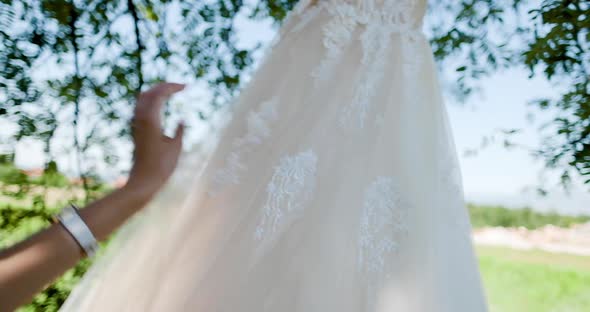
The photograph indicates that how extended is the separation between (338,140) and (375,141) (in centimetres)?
7

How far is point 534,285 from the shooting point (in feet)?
17.0

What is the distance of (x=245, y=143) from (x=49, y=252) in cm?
50

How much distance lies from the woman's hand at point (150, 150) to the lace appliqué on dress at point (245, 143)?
30 centimetres

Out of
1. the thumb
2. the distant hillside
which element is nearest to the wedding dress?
the thumb

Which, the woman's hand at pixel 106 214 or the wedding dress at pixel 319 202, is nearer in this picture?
the woman's hand at pixel 106 214

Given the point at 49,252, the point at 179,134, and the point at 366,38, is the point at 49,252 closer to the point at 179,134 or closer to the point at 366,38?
the point at 179,134

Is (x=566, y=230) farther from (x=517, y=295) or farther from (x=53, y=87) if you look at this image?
(x=53, y=87)

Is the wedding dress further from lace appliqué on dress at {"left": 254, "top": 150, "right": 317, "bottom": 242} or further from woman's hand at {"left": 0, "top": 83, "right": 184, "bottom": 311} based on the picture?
woman's hand at {"left": 0, "top": 83, "right": 184, "bottom": 311}

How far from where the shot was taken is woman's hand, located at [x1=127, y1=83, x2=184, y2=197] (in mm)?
587

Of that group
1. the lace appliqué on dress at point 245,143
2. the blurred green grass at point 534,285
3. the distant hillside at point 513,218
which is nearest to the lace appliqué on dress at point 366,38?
the lace appliqué on dress at point 245,143

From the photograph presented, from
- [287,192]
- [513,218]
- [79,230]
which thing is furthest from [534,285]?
[79,230]

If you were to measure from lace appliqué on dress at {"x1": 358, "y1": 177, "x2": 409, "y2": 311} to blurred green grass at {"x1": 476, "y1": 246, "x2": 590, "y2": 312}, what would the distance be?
3.78m

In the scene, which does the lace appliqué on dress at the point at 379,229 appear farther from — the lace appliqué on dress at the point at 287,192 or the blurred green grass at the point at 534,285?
the blurred green grass at the point at 534,285

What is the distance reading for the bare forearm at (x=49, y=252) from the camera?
18.0 inches
